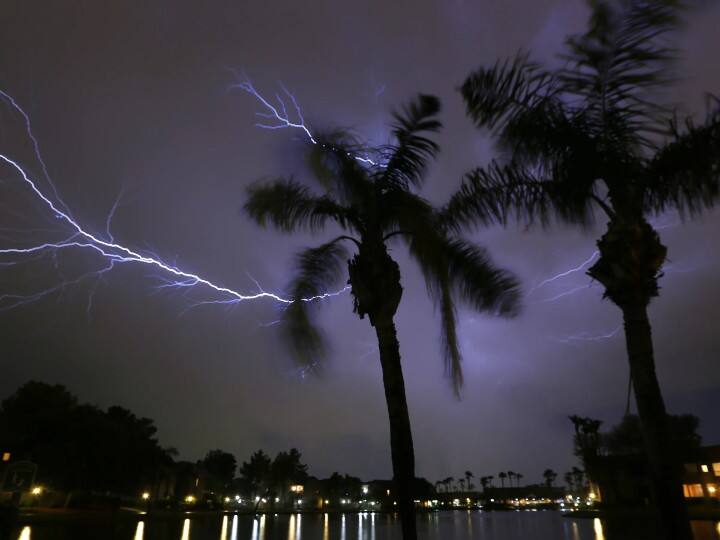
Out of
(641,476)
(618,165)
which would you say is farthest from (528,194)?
(641,476)

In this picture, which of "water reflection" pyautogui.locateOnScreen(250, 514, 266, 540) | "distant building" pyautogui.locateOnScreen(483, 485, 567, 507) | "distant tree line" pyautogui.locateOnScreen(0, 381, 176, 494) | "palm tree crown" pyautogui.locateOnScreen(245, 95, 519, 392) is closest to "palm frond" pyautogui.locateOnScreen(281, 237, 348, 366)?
"palm tree crown" pyautogui.locateOnScreen(245, 95, 519, 392)

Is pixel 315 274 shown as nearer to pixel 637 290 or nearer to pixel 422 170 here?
pixel 422 170

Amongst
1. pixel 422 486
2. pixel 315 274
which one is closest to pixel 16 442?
pixel 315 274

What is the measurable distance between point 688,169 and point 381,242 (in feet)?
15.6

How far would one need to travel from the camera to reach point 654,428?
6.05 metres

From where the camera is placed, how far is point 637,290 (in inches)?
260

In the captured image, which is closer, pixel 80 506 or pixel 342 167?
pixel 342 167

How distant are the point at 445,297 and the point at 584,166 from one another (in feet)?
10.6

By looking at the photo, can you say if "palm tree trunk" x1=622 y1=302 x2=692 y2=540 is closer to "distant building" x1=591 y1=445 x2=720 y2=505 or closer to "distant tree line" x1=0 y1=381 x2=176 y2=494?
"distant tree line" x1=0 y1=381 x2=176 y2=494

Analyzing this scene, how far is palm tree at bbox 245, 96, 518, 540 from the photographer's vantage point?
29.7 feet

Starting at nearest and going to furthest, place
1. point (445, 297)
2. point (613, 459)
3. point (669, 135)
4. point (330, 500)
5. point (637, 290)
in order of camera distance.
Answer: point (637, 290), point (669, 135), point (445, 297), point (613, 459), point (330, 500)

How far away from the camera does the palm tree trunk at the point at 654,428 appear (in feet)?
18.8

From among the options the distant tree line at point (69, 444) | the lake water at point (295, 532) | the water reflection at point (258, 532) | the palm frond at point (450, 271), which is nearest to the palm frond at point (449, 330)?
the palm frond at point (450, 271)

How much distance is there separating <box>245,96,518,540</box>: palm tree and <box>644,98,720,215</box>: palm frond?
2788 mm
